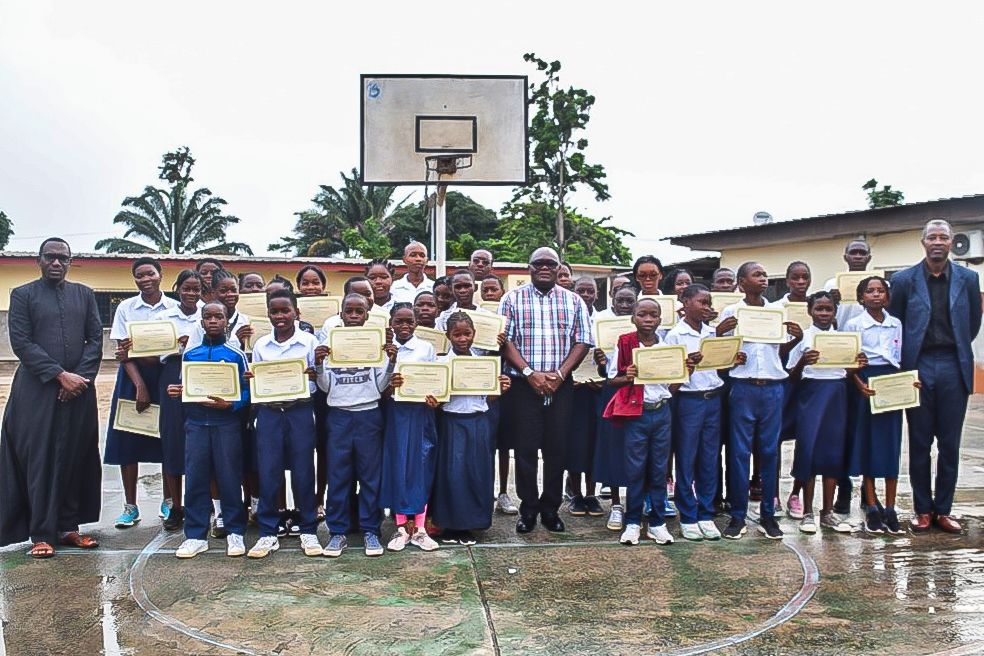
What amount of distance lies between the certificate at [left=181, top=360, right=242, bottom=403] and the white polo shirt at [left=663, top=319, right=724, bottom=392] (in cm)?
264

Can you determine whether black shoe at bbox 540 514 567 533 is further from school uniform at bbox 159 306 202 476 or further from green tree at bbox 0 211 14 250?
green tree at bbox 0 211 14 250

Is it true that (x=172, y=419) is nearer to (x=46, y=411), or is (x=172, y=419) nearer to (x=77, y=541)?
(x=46, y=411)

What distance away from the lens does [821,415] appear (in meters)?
5.34

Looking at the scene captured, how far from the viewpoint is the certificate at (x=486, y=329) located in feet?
16.9

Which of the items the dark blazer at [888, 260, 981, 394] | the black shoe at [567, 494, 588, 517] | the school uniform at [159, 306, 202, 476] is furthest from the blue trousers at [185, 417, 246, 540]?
the dark blazer at [888, 260, 981, 394]

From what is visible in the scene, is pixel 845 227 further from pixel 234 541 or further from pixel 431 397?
pixel 234 541

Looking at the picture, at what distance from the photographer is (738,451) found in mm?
5164

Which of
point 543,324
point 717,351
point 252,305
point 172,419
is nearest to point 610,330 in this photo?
point 543,324

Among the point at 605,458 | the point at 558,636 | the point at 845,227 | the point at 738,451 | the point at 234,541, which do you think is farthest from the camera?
the point at 845,227

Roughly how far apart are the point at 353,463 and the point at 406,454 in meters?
0.32

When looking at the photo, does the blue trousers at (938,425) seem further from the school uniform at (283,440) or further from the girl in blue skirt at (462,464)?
the school uniform at (283,440)

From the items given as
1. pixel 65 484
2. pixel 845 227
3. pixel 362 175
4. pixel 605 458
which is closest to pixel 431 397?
pixel 605 458

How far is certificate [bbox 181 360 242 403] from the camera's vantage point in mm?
4684

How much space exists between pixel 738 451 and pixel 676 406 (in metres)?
0.47
